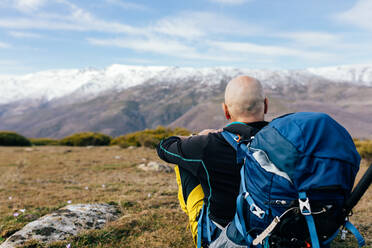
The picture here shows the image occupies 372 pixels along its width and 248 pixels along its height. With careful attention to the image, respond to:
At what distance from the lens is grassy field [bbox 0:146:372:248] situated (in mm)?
4184

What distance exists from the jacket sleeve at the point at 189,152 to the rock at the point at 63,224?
7.75 feet

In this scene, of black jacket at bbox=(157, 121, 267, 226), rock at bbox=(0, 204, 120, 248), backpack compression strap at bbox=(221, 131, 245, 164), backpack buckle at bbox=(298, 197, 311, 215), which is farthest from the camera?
rock at bbox=(0, 204, 120, 248)

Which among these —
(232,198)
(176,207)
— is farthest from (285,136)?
(176,207)

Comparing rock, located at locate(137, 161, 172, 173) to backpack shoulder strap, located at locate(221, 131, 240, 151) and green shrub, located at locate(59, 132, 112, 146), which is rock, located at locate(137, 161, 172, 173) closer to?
backpack shoulder strap, located at locate(221, 131, 240, 151)

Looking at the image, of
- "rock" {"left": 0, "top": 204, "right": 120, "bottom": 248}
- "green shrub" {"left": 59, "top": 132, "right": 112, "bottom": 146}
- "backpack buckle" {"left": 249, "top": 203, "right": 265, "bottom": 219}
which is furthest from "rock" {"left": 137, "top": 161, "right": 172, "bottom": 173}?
"green shrub" {"left": 59, "top": 132, "right": 112, "bottom": 146}

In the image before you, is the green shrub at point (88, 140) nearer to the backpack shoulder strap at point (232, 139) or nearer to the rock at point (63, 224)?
the rock at point (63, 224)

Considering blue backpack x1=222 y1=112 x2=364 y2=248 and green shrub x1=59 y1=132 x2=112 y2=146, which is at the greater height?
blue backpack x1=222 y1=112 x2=364 y2=248

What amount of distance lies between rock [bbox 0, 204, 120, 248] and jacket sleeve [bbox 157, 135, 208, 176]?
7.75 ft

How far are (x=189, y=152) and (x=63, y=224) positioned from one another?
2.83 m

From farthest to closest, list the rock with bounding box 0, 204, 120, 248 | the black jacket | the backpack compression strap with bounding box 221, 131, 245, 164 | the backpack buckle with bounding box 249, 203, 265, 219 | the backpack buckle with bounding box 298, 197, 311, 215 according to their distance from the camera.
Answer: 1. the rock with bounding box 0, 204, 120, 248
2. the black jacket
3. the backpack compression strap with bounding box 221, 131, 245, 164
4. the backpack buckle with bounding box 249, 203, 265, 219
5. the backpack buckle with bounding box 298, 197, 311, 215

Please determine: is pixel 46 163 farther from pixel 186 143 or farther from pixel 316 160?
pixel 316 160

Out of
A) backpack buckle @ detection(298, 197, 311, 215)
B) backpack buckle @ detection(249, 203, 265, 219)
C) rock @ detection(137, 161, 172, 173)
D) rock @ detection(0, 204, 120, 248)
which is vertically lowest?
rock @ detection(137, 161, 172, 173)

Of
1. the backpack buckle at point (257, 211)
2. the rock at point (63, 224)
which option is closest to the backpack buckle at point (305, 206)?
the backpack buckle at point (257, 211)

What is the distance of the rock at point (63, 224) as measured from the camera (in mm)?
3789
